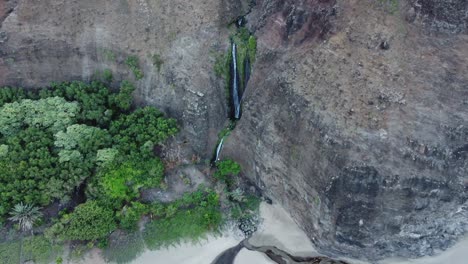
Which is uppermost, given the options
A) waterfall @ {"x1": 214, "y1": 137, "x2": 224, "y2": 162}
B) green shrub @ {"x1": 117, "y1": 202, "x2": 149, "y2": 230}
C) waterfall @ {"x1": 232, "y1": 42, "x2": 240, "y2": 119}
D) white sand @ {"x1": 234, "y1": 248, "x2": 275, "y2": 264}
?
waterfall @ {"x1": 232, "y1": 42, "x2": 240, "y2": 119}

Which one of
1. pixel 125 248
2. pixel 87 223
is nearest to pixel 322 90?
pixel 125 248

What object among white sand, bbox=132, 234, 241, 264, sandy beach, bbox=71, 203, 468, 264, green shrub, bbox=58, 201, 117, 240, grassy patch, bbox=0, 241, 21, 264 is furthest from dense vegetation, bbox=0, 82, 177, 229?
sandy beach, bbox=71, 203, 468, 264

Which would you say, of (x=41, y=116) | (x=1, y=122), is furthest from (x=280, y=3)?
(x=1, y=122)

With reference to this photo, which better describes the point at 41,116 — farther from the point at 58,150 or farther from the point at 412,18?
the point at 412,18

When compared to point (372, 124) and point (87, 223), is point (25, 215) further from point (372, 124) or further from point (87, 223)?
point (372, 124)

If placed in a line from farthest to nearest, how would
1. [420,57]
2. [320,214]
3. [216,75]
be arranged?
[216,75], [320,214], [420,57]

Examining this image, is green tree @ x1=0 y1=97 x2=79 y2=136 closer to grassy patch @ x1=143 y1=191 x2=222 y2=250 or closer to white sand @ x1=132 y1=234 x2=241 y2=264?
grassy patch @ x1=143 y1=191 x2=222 y2=250

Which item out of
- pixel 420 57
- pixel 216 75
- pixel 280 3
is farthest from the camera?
pixel 216 75

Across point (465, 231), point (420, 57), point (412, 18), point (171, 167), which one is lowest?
point (171, 167)
